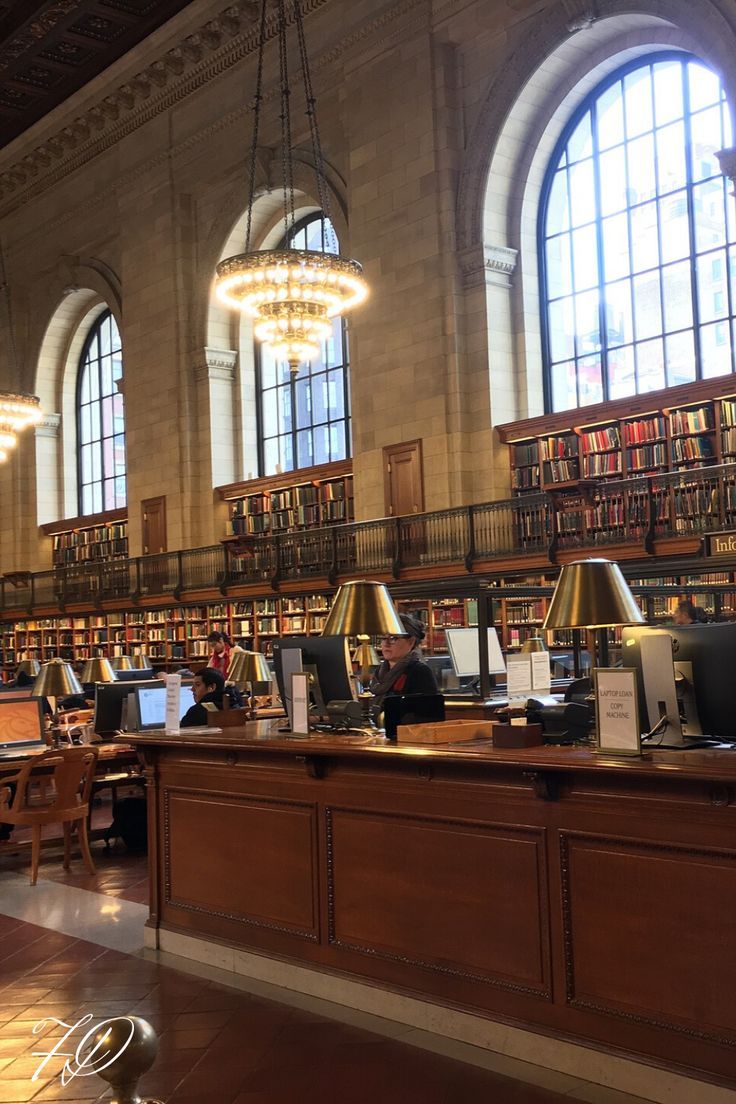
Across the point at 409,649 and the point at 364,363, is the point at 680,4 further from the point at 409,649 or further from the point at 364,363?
the point at 409,649

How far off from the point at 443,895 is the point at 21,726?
15.4ft

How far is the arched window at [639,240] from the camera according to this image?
13.2 metres

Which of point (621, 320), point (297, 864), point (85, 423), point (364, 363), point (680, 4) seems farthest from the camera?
point (85, 423)

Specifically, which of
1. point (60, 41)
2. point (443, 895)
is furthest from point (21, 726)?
point (60, 41)

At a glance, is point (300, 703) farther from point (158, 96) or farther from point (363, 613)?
point (158, 96)

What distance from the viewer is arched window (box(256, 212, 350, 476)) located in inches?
711

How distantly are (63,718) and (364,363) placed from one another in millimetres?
7090

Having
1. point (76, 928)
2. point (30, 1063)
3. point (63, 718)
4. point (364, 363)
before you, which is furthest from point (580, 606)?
point (364, 363)

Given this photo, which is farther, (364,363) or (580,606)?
(364,363)

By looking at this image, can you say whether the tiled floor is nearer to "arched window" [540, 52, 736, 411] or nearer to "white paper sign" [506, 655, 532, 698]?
"white paper sign" [506, 655, 532, 698]

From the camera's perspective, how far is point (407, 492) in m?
15.1

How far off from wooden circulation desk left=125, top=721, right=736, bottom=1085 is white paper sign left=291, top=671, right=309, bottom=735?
0.15 metres

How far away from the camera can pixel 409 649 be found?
17.1 feet

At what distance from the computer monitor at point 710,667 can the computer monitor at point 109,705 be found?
18.6 feet
